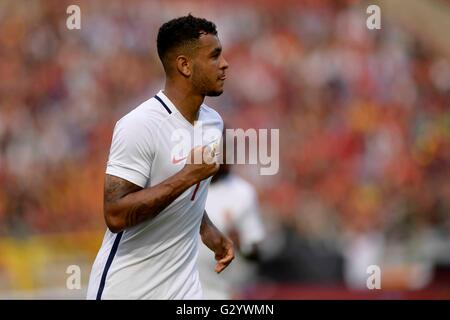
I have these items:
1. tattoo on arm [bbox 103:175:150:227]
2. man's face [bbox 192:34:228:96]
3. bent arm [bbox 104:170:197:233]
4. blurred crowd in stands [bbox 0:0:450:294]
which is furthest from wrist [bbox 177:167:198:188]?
blurred crowd in stands [bbox 0:0:450:294]

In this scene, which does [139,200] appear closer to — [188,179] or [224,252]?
[188,179]

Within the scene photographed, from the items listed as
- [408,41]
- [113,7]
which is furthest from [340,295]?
[113,7]

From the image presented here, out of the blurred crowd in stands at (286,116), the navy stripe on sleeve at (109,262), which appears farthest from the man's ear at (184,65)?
the blurred crowd in stands at (286,116)

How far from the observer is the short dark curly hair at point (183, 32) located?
5.19 metres

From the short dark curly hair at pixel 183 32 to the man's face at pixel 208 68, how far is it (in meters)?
0.04

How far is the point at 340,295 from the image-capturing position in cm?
1062

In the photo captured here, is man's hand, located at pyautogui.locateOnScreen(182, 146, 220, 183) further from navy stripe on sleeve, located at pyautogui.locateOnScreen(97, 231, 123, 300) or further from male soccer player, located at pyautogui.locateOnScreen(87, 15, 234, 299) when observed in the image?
navy stripe on sleeve, located at pyautogui.locateOnScreen(97, 231, 123, 300)

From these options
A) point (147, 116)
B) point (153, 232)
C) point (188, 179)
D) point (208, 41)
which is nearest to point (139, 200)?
point (188, 179)

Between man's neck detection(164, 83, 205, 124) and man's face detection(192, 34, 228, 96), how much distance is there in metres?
0.05

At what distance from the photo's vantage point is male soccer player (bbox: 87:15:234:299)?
4734mm

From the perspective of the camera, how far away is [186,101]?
5.16 m

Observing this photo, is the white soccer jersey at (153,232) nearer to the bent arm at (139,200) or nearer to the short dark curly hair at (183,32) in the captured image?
the bent arm at (139,200)

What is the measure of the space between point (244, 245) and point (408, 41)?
7.88 metres
